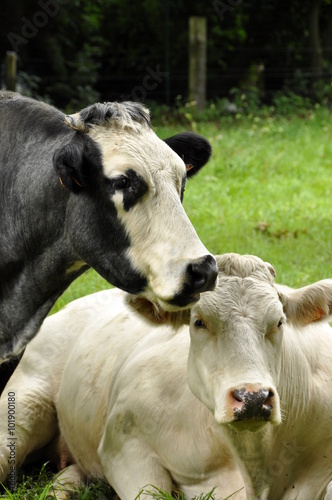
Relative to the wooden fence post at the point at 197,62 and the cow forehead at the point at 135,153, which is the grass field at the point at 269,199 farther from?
the wooden fence post at the point at 197,62

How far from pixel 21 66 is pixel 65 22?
1263mm

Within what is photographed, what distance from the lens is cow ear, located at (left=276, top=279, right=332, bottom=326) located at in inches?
170

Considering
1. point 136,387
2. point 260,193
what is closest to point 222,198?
point 260,193

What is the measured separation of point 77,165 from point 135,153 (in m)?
0.24

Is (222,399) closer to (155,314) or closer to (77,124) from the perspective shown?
(155,314)

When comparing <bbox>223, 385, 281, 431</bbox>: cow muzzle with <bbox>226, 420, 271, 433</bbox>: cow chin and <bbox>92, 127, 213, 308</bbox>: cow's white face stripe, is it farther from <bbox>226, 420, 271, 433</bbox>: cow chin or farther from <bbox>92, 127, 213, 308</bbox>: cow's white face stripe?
<bbox>92, 127, 213, 308</bbox>: cow's white face stripe

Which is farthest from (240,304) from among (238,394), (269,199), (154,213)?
(269,199)

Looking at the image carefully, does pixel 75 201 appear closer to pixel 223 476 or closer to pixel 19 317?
pixel 19 317

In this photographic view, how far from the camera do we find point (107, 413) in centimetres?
510

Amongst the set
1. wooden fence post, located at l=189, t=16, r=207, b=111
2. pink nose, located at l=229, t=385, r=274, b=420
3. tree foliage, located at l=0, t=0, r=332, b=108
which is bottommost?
tree foliage, located at l=0, t=0, r=332, b=108

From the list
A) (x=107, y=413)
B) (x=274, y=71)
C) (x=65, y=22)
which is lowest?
(x=274, y=71)

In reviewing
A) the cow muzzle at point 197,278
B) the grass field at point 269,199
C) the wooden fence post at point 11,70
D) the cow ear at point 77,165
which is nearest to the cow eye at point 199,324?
the cow muzzle at point 197,278

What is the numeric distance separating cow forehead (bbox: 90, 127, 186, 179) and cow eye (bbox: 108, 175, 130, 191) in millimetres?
29

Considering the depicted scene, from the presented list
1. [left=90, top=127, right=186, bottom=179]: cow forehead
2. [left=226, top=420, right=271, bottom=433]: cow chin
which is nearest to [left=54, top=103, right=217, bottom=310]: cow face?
[left=90, top=127, right=186, bottom=179]: cow forehead
